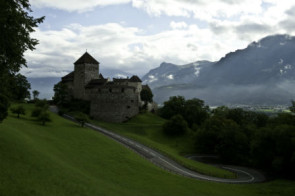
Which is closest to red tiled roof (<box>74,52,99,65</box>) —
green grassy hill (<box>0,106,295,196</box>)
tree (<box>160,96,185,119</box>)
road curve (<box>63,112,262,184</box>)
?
tree (<box>160,96,185,119</box>)

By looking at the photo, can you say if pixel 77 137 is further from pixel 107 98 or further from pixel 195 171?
pixel 107 98

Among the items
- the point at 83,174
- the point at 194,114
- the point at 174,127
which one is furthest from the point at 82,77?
the point at 83,174

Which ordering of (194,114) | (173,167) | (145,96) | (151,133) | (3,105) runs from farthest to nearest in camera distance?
1. (145,96)
2. (194,114)
3. (151,133)
4. (173,167)
5. (3,105)

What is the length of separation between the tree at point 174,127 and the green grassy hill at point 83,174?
29.6 meters

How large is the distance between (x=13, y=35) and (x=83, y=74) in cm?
7239

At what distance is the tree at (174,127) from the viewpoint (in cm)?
7575

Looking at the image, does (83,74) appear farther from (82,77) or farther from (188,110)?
(188,110)

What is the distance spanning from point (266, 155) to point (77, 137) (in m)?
38.0

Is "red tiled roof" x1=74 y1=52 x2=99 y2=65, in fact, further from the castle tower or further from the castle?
the castle

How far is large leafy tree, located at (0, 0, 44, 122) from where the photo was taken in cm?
2209

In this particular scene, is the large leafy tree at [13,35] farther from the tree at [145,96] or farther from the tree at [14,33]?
the tree at [145,96]

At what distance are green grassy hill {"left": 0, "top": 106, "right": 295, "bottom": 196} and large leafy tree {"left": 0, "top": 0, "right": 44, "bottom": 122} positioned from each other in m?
9.06

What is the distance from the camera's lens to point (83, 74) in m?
93.9

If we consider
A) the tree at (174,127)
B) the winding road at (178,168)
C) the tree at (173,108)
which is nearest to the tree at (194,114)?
the tree at (173,108)
